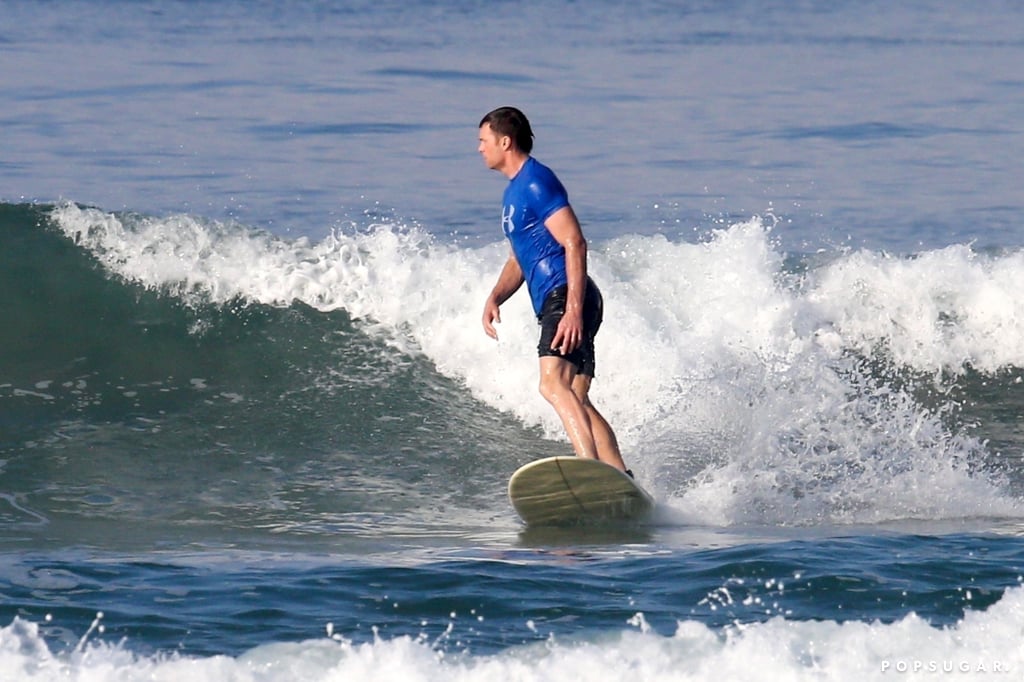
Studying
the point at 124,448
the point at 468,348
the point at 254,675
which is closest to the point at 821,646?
the point at 254,675

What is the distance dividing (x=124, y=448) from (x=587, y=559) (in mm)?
3155

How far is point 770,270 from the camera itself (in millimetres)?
10438

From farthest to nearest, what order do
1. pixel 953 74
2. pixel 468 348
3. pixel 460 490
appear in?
pixel 953 74 < pixel 468 348 < pixel 460 490

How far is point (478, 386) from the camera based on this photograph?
9445mm

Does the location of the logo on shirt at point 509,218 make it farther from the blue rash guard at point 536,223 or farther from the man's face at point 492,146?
the man's face at point 492,146

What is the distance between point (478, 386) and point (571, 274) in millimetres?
3046

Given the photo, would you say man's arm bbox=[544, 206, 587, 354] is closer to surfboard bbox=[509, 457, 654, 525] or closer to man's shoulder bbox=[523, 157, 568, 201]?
man's shoulder bbox=[523, 157, 568, 201]

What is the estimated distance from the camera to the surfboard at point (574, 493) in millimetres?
6512

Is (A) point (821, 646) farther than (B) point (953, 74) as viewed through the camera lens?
No

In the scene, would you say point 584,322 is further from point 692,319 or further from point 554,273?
point 692,319

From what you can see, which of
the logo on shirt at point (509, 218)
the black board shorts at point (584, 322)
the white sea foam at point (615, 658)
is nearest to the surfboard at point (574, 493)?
the black board shorts at point (584, 322)

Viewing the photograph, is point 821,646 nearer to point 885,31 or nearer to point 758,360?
point 758,360
